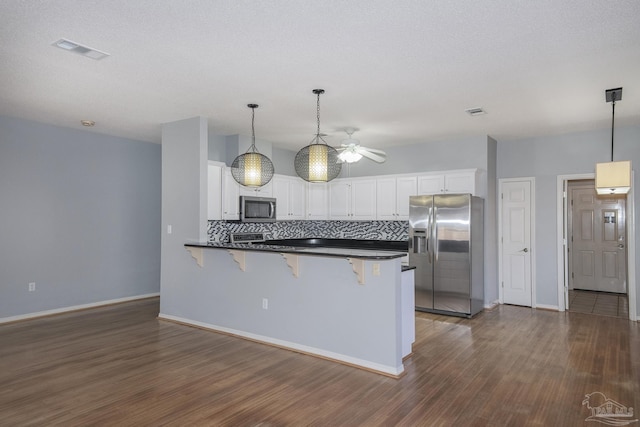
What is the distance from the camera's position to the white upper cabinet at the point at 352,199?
702 cm

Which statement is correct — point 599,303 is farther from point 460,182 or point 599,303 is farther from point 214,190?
point 214,190

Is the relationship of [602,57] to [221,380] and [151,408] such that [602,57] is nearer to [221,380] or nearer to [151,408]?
[221,380]

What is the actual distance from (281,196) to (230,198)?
3.95ft

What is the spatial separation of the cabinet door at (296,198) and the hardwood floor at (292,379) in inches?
112

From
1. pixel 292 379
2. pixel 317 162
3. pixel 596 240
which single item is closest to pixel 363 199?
pixel 317 162

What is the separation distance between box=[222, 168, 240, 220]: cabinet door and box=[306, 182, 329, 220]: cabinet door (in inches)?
69.9

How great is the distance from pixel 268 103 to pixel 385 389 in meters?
3.15

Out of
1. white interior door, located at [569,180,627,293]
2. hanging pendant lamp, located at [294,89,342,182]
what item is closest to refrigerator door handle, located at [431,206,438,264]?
hanging pendant lamp, located at [294,89,342,182]

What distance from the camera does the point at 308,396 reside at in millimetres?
3109

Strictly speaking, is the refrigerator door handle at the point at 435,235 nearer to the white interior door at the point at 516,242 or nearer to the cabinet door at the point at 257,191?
the white interior door at the point at 516,242

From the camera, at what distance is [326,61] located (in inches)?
131

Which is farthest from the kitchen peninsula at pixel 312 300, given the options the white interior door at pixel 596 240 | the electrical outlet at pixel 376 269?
the white interior door at pixel 596 240

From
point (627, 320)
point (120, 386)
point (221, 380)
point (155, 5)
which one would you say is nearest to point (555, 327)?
point (627, 320)

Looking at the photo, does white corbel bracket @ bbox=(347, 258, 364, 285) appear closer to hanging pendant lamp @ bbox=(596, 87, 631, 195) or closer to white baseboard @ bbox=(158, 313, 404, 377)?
white baseboard @ bbox=(158, 313, 404, 377)
